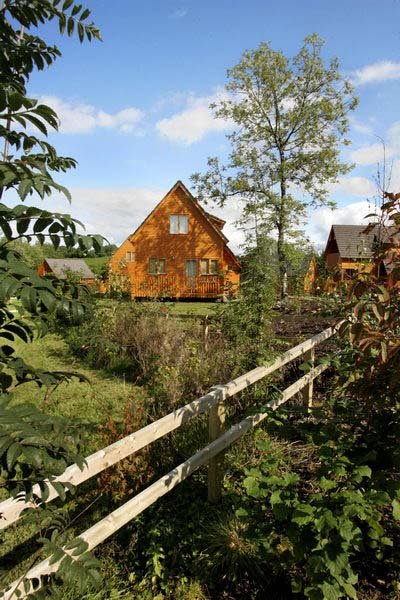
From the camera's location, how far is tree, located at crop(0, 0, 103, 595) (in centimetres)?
113

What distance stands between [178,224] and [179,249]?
1.82 m

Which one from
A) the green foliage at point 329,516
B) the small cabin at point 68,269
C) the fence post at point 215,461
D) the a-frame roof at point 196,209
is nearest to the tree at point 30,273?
the green foliage at point 329,516

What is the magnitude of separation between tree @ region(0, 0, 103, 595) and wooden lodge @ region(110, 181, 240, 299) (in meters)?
26.2

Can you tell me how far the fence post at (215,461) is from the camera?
3.67 m

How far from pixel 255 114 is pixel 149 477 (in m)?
26.0

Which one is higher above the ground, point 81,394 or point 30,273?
point 30,273

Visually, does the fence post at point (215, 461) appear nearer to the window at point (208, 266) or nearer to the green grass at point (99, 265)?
the green grass at point (99, 265)

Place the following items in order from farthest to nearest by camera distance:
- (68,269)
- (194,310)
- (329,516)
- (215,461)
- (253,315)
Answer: (68,269)
(194,310)
(253,315)
(215,461)
(329,516)

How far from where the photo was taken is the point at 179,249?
28250 millimetres

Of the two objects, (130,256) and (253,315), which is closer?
(253,315)

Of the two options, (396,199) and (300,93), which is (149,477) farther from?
(300,93)

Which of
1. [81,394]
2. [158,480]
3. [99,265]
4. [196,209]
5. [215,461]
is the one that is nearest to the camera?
[158,480]

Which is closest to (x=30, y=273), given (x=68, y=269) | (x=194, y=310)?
(x=194, y=310)

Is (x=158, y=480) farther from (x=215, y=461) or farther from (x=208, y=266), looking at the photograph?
(x=208, y=266)
